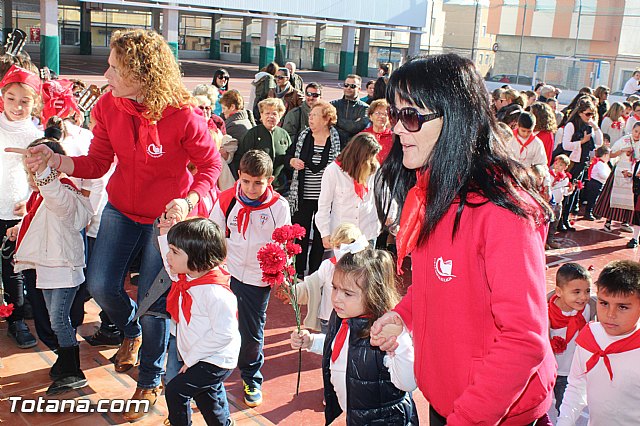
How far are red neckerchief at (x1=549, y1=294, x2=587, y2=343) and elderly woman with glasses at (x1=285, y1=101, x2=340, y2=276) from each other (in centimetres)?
299

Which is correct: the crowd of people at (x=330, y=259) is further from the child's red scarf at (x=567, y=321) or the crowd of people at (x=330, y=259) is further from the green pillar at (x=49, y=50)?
the green pillar at (x=49, y=50)

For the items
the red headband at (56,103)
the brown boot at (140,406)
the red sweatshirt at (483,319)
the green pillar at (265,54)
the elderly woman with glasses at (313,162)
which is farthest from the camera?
the green pillar at (265,54)

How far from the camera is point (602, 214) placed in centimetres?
1021

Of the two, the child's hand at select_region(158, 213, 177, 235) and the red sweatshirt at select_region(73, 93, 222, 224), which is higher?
the red sweatshirt at select_region(73, 93, 222, 224)

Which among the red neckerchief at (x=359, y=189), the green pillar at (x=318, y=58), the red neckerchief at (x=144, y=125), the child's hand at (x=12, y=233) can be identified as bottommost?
the child's hand at (x=12, y=233)

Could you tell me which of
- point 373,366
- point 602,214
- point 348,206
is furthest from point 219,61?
point 373,366

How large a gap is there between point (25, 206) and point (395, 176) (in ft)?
12.0

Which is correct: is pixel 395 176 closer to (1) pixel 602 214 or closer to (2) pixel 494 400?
(2) pixel 494 400

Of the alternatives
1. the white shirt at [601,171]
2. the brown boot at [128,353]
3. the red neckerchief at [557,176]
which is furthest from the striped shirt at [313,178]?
the white shirt at [601,171]

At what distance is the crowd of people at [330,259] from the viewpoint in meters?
1.90

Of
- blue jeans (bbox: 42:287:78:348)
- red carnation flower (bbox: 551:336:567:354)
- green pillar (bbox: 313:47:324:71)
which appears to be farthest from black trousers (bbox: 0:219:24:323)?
green pillar (bbox: 313:47:324:71)

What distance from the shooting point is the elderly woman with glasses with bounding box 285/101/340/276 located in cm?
692

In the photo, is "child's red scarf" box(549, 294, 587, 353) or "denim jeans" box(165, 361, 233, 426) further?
"child's red scarf" box(549, 294, 587, 353)

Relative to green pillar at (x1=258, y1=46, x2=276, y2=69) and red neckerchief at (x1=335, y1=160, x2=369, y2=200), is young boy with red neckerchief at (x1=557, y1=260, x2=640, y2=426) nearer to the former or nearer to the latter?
red neckerchief at (x1=335, y1=160, x2=369, y2=200)
